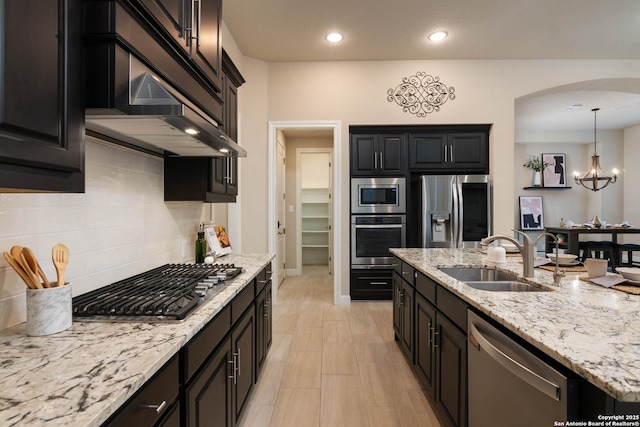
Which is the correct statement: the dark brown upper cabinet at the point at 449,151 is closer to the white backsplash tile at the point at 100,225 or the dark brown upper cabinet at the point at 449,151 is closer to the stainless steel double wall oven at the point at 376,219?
the stainless steel double wall oven at the point at 376,219

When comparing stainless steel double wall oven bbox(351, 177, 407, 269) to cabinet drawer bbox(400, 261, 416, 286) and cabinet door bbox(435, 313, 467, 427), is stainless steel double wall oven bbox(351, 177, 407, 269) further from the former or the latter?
cabinet door bbox(435, 313, 467, 427)

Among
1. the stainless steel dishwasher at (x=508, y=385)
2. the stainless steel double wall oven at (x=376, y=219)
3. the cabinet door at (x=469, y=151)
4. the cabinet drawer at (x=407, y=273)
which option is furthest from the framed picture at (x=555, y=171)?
the stainless steel dishwasher at (x=508, y=385)

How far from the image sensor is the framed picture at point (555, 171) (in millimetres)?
7215

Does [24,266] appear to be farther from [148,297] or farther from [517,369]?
[517,369]

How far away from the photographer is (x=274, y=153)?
12.9 ft

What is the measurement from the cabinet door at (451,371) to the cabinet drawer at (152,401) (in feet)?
3.89

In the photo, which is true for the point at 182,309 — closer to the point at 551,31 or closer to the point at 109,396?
the point at 109,396


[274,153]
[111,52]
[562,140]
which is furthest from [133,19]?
[562,140]

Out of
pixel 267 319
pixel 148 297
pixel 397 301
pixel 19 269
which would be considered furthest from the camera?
pixel 397 301

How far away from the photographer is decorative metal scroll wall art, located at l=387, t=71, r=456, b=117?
3.94m

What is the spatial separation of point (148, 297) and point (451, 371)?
1.45 meters

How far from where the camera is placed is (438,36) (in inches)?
133

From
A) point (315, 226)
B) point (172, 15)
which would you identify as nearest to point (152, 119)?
point (172, 15)

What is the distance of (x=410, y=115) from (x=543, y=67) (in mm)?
1843
